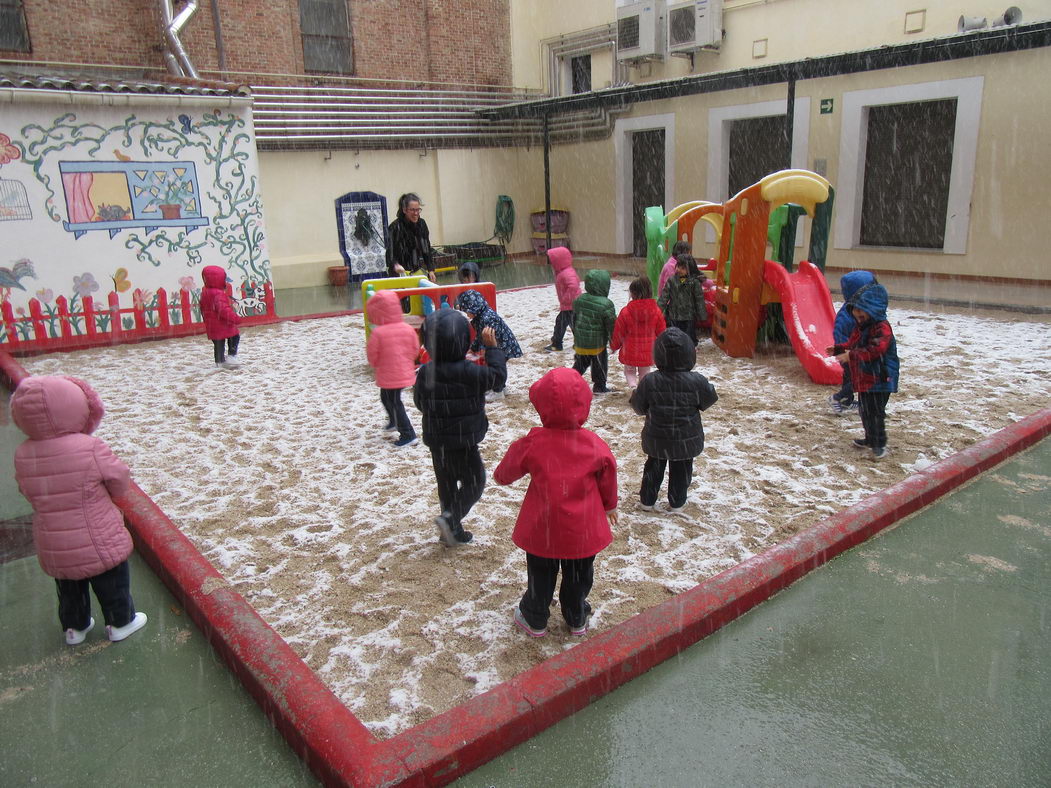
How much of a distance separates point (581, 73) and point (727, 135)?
5.64 meters

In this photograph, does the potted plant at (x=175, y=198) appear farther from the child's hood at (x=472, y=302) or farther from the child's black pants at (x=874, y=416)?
the child's black pants at (x=874, y=416)

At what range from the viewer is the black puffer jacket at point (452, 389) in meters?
3.84

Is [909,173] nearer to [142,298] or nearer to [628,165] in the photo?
[628,165]

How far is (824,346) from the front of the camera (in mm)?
7602

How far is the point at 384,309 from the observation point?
5.93 m

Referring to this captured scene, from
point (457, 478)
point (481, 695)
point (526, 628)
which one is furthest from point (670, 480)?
point (481, 695)

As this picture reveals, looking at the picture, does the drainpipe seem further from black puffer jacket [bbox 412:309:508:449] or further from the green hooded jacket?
black puffer jacket [bbox 412:309:508:449]

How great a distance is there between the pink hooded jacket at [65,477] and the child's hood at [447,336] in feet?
5.16

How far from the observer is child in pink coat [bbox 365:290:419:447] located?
5.70 meters

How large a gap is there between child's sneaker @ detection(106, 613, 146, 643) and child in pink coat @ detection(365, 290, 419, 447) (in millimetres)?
2550

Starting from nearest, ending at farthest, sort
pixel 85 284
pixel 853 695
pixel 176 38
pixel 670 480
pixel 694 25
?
pixel 853 695
pixel 670 480
pixel 85 284
pixel 176 38
pixel 694 25

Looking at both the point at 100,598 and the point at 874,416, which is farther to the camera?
the point at 874,416

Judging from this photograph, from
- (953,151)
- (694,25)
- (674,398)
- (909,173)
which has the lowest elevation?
(674,398)

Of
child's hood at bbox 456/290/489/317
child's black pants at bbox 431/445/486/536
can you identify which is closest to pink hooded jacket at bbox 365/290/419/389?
child's hood at bbox 456/290/489/317
